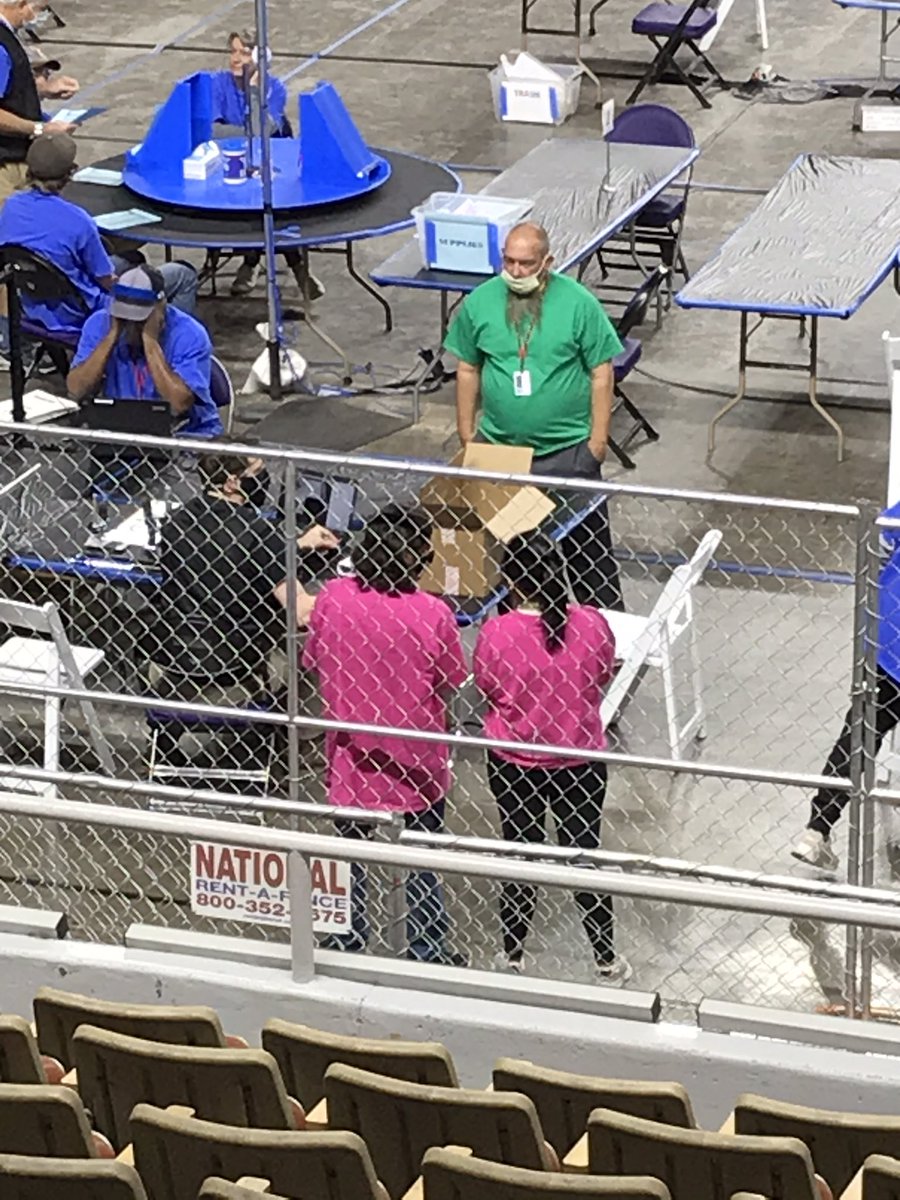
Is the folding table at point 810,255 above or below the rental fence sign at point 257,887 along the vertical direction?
above

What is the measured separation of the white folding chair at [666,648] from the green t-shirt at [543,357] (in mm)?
742

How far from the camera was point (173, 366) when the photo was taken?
8742mm

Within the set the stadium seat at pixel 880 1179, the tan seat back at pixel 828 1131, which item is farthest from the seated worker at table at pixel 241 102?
the stadium seat at pixel 880 1179

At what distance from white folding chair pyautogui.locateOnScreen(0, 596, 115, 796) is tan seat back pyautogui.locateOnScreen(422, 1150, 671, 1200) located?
2761 millimetres

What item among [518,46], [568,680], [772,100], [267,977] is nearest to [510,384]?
[568,680]

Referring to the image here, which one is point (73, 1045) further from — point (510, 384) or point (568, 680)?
point (510, 384)

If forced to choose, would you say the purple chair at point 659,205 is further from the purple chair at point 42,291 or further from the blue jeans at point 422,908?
the blue jeans at point 422,908

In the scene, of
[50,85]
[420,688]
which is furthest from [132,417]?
[50,85]

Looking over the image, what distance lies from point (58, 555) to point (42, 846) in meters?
1.01

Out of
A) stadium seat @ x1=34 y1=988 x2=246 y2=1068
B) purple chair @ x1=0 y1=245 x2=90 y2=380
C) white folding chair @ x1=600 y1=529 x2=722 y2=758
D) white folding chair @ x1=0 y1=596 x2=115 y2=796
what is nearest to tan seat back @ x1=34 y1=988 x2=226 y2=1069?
stadium seat @ x1=34 y1=988 x2=246 y2=1068

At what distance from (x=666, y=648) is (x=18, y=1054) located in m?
2.97

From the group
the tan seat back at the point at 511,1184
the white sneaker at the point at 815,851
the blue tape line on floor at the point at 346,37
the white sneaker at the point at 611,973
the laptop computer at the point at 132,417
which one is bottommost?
the white sneaker at the point at 611,973

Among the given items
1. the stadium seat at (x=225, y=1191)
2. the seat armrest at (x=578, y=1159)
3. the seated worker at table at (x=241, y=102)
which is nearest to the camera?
the stadium seat at (x=225, y=1191)

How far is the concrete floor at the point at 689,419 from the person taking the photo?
7.24m
